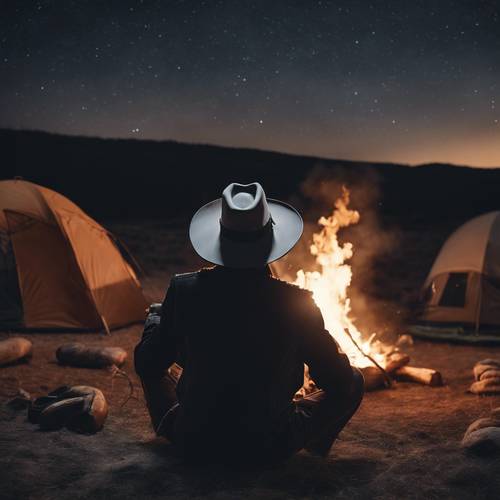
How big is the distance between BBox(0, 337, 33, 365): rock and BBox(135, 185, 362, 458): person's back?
4.01m

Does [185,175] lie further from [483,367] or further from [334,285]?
[483,367]

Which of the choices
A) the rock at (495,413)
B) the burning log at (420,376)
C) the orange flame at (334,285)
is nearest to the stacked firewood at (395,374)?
the burning log at (420,376)

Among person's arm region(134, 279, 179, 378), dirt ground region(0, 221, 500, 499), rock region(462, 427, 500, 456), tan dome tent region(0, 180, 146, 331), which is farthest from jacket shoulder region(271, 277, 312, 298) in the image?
tan dome tent region(0, 180, 146, 331)

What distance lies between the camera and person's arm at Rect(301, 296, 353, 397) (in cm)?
316

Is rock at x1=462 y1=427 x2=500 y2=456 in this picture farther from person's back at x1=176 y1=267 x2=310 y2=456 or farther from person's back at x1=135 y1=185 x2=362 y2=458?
person's back at x1=176 y1=267 x2=310 y2=456

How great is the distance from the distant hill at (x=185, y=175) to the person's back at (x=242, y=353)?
28592mm

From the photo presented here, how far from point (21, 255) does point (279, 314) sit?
21.9 feet

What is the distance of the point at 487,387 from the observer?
19.3ft

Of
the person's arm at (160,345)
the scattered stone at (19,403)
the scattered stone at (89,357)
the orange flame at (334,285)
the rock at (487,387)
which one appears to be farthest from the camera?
the orange flame at (334,285)

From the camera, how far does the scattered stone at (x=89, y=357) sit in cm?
671

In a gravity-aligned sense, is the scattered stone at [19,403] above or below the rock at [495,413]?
below

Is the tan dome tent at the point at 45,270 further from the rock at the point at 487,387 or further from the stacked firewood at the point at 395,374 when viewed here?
the rock at the point at 487,387

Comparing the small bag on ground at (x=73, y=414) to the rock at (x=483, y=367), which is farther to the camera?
the rock at (x=483, y=367)

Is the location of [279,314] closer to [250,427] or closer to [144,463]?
[250,427]
